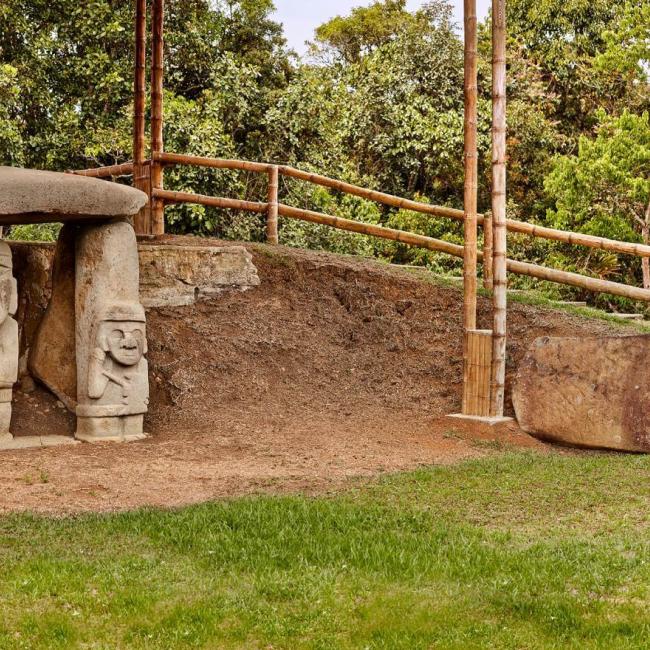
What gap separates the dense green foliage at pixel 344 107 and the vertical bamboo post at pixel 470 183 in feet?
23.4

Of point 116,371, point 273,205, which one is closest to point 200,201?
point 273,205

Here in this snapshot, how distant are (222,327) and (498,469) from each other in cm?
404

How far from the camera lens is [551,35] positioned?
23.0 m

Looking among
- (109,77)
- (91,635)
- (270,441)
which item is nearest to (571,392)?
(270,441)

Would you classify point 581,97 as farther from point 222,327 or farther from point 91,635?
point 91,635

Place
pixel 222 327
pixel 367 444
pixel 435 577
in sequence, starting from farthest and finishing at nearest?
pixel 222 327
pixel 367 444
pixel 435 577

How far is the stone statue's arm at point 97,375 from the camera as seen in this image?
9531mm

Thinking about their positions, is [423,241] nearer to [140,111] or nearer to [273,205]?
[273,205]

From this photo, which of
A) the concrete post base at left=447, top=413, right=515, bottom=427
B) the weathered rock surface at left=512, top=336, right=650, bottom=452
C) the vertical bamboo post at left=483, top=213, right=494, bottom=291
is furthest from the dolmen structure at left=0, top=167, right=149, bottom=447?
the vertical bamboo post at left=483, top=213, right=494, bottom=291

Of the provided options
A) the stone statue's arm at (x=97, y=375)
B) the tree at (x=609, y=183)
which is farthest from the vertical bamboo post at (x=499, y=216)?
the tree at (x=609, y=183)

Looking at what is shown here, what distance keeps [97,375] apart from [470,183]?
12.8 feet

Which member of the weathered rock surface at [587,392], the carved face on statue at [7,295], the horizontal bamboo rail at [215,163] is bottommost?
the weathered rock surface at [587,392]

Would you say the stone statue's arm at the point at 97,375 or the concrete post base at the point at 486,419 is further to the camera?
the concrete post base at the point at 486,419

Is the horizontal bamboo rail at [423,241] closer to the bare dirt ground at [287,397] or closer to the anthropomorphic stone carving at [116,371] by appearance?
the bare dirt ground at [287,397]
